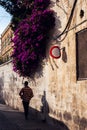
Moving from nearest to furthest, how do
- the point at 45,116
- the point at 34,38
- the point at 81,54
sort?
the point at 81,54
the point at 45,116
the point at 34,38

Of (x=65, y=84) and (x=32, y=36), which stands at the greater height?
(x=32, y=36)

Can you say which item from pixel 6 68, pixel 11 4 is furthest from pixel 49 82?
pixel 6 68

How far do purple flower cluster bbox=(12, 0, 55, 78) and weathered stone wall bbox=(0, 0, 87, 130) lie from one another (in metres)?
0.53

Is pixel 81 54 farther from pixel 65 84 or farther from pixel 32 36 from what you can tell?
pixel 32 36

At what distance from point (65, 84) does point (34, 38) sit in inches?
140

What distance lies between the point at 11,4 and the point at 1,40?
1704 inches

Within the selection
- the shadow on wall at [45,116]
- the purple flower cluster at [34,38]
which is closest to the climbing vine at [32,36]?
the purple flower cluster at [34,38]

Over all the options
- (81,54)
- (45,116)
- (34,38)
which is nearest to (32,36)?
(34,38)

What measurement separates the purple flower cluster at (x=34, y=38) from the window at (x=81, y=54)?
313 centimetres

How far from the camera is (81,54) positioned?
12.2 m

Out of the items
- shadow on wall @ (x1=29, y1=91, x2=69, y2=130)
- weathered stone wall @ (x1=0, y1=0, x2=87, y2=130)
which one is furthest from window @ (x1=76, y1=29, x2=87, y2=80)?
shadow on wall @ (x1=29, y1=91, x2=69, y2=130)

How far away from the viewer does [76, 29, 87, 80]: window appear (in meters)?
11.9

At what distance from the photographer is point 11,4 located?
1992 cm

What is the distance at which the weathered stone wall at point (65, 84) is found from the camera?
1194 centimetres
